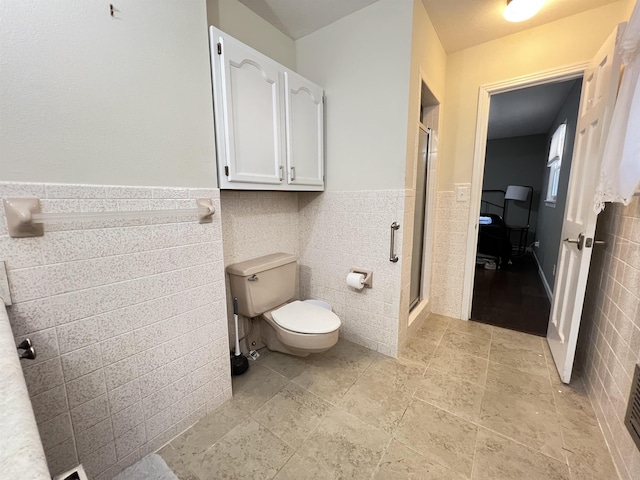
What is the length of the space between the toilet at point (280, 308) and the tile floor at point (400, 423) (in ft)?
0.88

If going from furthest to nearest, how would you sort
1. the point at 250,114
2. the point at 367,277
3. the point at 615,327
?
1. the point at 367,277
2. the point at 250,114
3. the point at 615,327

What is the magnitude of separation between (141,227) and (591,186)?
2.29 meters

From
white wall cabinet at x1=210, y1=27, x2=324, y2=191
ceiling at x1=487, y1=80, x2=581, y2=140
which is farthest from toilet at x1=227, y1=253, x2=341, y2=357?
ceiling at x1=487, y1=80, x2=581, y2=140

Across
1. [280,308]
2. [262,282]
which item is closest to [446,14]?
[262,282]

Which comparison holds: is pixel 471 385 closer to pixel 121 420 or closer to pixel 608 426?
pixel 608 426

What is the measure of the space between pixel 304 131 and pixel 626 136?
1.54m

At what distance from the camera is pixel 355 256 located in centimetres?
198

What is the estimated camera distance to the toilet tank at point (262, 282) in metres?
1.68

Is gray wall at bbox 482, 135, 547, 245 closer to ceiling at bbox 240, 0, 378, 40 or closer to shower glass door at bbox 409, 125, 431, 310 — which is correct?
shower glass door at bbox 409, 125, 431, 310

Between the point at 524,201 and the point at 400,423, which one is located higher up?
the point at 524,201

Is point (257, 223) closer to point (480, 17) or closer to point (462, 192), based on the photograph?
point (462, 192)

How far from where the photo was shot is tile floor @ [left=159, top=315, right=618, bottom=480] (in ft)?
3.78

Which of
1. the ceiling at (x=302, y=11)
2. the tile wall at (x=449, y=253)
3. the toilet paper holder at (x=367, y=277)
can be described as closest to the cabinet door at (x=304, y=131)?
the ceiling at (x=302, y=11)

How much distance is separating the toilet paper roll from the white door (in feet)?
4.01
